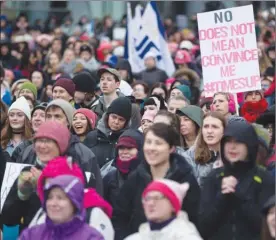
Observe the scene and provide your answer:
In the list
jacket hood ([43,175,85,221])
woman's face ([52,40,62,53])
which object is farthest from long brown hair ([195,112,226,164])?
woman's face ([52,40,62,53])

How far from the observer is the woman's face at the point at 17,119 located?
13.2m

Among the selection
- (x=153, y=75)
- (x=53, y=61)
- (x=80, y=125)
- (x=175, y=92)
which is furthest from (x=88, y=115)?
(x=53, y=61)

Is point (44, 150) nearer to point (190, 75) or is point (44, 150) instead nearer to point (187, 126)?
point (187, 126)

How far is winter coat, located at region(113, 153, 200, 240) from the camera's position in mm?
9516

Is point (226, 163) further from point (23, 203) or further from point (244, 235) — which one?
point (23, 203)

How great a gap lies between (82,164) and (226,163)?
153cm

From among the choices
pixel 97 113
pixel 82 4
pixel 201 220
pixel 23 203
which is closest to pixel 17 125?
pixel 97 113

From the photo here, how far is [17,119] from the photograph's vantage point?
13.2 m

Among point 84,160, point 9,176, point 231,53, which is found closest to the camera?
point 9,176

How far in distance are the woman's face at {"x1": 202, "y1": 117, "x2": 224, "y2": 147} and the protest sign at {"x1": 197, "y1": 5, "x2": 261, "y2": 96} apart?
288 centimetres

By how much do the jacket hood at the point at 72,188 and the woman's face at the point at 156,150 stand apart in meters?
0.68

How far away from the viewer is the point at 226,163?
378 inches

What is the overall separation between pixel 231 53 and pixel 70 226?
5.21 m

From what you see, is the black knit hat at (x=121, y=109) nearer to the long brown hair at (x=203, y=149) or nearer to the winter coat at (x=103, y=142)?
the winter coat at (x=103, y=142)
